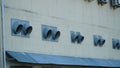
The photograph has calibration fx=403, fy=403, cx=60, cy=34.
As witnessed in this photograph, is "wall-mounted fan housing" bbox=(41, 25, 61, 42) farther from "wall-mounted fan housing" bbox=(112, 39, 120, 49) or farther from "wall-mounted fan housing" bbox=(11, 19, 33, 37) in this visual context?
"wall-mounted fan housing" bbox=(112, 39, 120, 49)

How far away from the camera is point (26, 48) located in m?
15.8

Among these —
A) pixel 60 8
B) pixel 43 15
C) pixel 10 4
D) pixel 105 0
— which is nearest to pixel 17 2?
pixel 10 4

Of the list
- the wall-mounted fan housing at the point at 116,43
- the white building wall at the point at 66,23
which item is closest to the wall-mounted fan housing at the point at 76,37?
the white building wall at the point at 66,23

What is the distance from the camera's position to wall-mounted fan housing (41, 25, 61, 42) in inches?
668

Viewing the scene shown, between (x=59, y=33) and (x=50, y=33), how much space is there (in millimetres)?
507

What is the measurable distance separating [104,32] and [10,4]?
7.50 m

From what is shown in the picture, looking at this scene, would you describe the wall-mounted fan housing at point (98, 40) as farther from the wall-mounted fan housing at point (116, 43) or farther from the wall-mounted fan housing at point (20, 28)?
the wall-mounted fan housing at point (20, 28)

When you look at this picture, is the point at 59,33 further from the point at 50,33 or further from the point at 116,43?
the point at 116,43

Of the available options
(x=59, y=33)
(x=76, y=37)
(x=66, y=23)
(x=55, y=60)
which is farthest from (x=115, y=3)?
(x=55, y=60)

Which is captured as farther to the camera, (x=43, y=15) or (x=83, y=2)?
(x=83, y=2)

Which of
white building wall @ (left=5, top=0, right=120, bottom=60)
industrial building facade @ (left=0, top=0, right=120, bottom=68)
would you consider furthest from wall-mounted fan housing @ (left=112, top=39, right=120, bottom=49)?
white building wall @ (left=5, top=0, right=120, bottom=60)

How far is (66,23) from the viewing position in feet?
60.3

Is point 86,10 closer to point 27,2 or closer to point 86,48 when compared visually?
point 86,48

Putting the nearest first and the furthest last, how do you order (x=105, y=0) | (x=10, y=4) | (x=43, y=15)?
(x=10, y=4)
(x=43, y=15)
(x=105, y=0)
